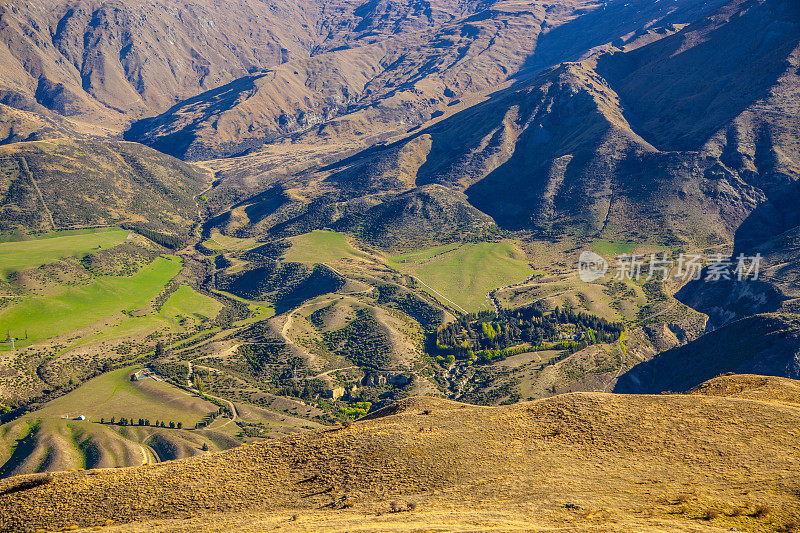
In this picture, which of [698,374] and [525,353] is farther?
[525,353]

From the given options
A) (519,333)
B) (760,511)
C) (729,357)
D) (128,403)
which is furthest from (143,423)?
(729,357)

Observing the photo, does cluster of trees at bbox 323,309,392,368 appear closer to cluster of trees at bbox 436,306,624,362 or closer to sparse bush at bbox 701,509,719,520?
cluster of trees at bbox 436,306,624,362

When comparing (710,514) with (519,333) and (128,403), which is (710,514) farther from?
(128,403)

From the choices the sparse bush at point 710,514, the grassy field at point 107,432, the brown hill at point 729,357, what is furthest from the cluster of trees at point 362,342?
the sparse bush at point 710,514

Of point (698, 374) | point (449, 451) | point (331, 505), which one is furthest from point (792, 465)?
point (698, 374)

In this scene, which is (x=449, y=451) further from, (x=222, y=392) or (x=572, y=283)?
(x=572, y=283)

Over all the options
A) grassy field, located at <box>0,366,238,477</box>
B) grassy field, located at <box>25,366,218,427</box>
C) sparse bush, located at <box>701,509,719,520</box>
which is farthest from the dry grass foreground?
grassy field, located at <box>25,366,218,427</box>
